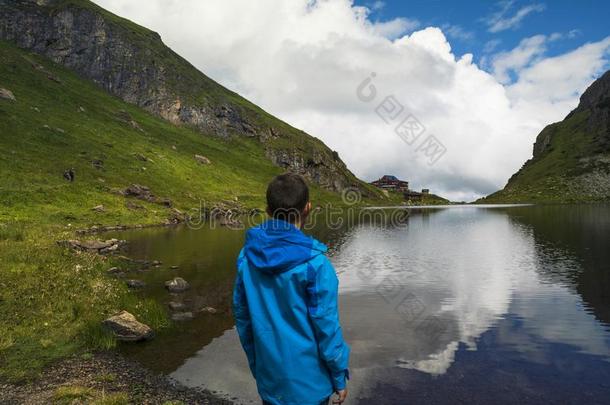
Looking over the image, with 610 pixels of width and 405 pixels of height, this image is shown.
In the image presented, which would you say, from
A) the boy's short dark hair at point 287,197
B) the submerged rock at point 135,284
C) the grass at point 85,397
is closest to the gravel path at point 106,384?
the grass at point 85,397

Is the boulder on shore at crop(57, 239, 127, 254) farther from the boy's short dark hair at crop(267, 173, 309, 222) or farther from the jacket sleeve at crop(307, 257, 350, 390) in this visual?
the jacket sleeve at crop(307, 257, 350, 390)

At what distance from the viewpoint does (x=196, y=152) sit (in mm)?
153375

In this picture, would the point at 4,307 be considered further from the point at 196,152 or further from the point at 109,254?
the point at 196,152

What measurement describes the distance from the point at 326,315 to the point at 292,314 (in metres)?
0.44

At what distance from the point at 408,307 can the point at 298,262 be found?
2005 cm

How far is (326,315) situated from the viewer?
5051mm

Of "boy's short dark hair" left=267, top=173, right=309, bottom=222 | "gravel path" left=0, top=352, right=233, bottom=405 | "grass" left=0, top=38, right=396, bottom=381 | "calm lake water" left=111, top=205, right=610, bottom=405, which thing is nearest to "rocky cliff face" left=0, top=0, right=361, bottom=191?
"grass" left=0, top=38, right=396, bottom=381

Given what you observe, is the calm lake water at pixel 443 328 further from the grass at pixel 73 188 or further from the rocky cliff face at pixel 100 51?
the rocky cliff face at pixel 100 51

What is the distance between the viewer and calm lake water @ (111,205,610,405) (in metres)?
13.2

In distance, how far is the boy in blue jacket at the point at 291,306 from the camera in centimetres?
496

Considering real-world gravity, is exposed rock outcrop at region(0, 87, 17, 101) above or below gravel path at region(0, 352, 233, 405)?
above

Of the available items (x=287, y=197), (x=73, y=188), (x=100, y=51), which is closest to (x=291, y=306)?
(x=287, y=197)

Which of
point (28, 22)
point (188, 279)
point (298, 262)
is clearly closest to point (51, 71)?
point (28, 22)

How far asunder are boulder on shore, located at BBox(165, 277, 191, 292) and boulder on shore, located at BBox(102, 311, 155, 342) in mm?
8331
